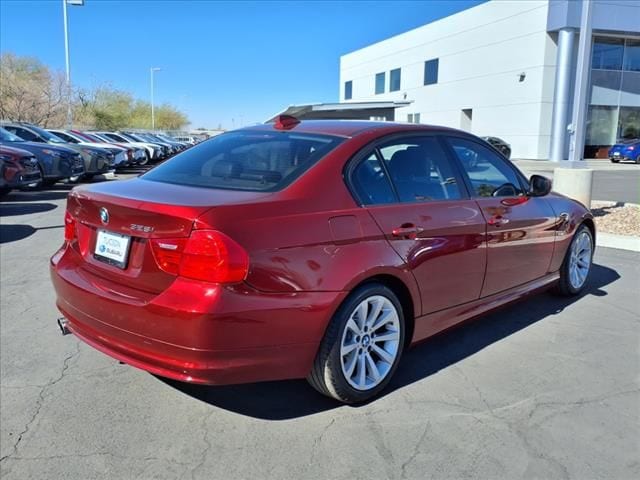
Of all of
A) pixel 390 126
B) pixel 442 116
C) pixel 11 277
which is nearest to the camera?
pixel 390 126

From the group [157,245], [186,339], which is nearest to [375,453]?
[186,339]

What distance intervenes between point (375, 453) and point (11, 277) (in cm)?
486

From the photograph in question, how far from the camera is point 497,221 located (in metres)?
4.15

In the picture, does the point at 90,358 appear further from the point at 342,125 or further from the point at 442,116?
the point at 442,116

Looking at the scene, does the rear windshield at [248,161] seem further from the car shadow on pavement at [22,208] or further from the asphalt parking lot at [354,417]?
the car shadow on pavement at [22,208]

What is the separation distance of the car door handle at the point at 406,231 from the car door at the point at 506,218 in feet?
2.68

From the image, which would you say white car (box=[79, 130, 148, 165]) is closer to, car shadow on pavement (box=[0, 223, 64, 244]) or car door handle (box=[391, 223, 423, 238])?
car shadow on pavement (box=[0, 223, 64, 244])

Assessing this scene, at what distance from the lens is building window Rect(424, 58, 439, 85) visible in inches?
1731

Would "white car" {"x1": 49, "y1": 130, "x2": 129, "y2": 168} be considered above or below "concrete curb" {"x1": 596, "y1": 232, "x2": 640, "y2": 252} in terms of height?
above

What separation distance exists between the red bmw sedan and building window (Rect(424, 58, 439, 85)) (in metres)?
42.3

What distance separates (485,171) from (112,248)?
2.86 m

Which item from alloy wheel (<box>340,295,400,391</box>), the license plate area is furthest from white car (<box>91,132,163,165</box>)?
alloy wheel (<box>340,295,400,391</box>)

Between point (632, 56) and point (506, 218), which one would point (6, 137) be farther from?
point (632, 56)

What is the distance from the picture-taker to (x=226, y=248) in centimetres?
266
